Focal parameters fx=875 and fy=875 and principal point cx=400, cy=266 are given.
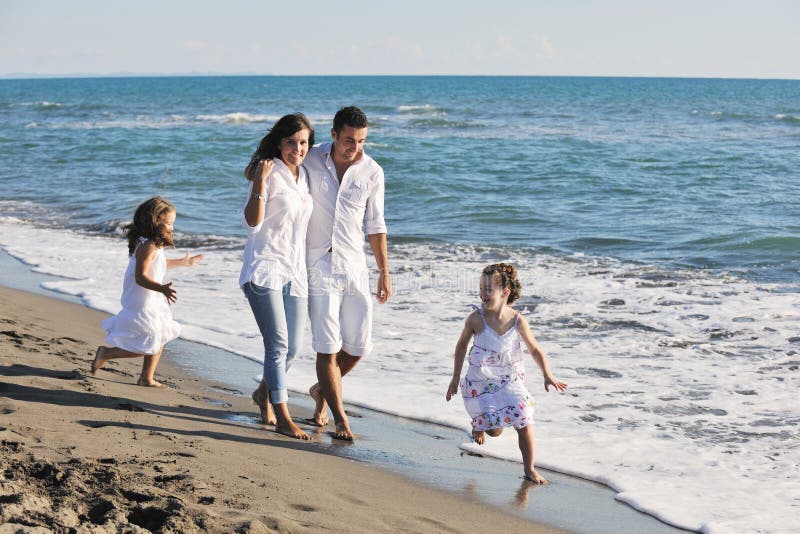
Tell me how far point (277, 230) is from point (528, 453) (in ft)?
5.65

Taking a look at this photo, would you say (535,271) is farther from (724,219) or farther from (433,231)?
(724,219)

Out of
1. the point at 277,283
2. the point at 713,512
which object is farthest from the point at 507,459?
the point at 277,283

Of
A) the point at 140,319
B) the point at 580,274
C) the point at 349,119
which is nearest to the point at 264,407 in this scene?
the point at 140,319

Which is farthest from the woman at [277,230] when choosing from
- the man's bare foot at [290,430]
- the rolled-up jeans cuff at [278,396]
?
the man's bare foot at [290,430]

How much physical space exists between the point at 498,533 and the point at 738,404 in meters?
2.88

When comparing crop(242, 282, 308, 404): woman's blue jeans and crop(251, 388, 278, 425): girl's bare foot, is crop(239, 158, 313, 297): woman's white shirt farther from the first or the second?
crop(251, 388, 278, 425): girl's bare foot

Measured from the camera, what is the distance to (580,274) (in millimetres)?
10414

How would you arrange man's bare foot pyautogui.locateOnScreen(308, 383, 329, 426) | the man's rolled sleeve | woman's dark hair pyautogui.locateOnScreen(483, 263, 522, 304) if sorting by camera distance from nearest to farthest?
woman's dark hair pyautogui.locateOnScreen(483, 263, 522, 304)
the man's rolled sleeve
man's bare foot pyautogui.locateOnScreen(308, 383, 329, 426)

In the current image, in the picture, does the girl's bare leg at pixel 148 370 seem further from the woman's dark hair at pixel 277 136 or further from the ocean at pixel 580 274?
the woman's dark hair at pixel 277 136

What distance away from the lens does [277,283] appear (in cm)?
452

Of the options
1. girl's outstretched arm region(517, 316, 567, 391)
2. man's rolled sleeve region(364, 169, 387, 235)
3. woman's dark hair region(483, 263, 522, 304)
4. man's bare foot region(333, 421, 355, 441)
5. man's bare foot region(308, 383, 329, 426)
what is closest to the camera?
girl's outstretched arm region(517, 316, 567, 391)

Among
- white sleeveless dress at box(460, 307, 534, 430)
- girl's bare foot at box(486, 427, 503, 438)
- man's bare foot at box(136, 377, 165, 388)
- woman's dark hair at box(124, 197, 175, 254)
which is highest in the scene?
woman's dark hair at box(124, 197, 175, 254)

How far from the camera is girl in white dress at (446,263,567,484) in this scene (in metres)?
4.54

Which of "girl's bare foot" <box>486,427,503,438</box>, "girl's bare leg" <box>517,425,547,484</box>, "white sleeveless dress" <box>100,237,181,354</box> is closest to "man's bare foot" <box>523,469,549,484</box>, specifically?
"girl's bare leg" <box>517,425,547,484</box>
